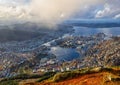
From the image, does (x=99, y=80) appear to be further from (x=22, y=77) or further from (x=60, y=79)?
(x=22, y=77)

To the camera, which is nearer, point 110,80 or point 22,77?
point 110,80

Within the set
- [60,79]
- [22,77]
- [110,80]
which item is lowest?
[22,77]

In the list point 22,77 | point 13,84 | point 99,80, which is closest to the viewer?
point 99,80

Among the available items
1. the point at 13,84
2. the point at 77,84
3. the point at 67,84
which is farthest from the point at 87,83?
the point at 13,84

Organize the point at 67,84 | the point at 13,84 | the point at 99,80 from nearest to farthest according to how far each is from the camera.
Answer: the point at 99,80 < the point at 67,84 < the point at 13,84

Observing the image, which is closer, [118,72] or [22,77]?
[118,72]

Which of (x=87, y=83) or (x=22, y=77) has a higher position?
(x=87, y=83)

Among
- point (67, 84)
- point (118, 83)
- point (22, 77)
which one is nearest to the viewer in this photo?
point (118, 83)

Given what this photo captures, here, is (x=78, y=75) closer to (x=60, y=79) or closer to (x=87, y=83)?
(x=60, y=79)

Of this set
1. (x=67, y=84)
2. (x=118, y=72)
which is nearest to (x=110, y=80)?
(x=67, y=84)
